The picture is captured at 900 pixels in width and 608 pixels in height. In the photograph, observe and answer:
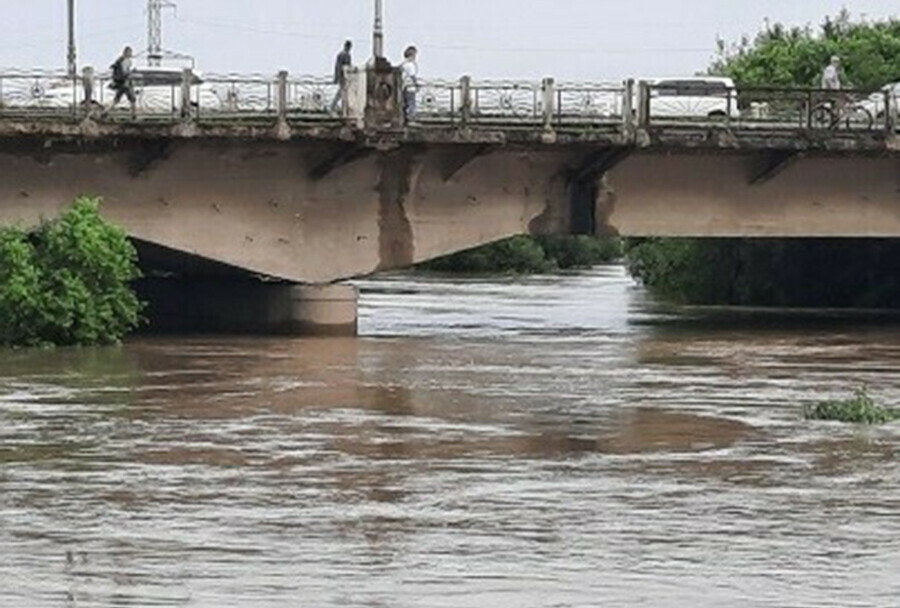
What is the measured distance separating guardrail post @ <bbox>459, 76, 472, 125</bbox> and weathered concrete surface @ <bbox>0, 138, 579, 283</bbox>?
772mm

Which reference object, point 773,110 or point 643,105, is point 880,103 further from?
point 643,105

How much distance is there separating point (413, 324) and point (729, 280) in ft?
44.7

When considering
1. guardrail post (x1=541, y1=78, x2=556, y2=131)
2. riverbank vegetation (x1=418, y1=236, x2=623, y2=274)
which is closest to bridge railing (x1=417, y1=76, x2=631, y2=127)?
guardrail post (x1=541, y1=78, x2=556, y2=131)

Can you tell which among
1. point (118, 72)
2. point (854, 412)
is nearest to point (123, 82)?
point (118, 72)

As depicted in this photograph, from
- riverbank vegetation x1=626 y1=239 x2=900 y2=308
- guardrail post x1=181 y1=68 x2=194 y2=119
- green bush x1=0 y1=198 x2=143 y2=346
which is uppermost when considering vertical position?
guardrail post x1=181 y1=68 x2=194 y2=119

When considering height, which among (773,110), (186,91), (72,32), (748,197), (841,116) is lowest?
(748,197)

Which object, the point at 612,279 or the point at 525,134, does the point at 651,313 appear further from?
the point at 612,279

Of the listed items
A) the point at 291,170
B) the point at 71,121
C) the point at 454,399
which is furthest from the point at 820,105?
the point at 454,399

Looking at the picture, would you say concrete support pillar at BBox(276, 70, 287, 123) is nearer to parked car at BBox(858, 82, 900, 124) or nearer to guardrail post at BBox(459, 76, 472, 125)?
guardrail post at BBox(459, 76, 472, 125)

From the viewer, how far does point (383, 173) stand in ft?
159

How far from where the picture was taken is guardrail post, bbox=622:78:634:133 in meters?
48.6

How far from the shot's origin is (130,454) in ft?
87.6

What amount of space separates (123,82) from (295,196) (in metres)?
3.61

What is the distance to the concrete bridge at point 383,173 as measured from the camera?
4597 cm
